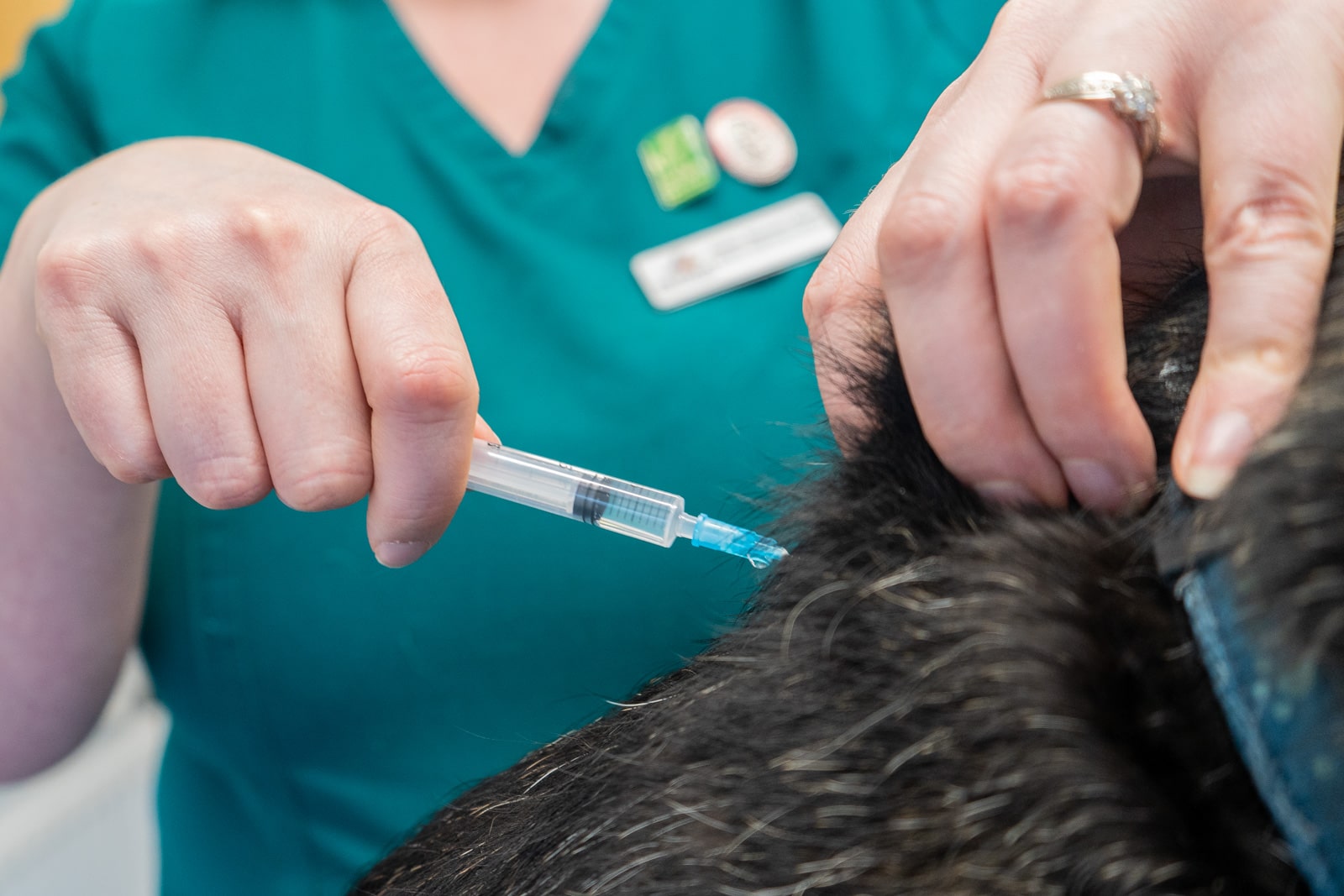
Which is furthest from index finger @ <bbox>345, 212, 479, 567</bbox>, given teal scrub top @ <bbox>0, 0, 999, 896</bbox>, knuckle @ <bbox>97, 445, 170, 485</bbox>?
teal scrub top @ <bbox>0, 0, 999, 896</bbox>

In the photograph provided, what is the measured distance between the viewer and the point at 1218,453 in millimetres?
303

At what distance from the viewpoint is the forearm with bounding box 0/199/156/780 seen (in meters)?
0.65

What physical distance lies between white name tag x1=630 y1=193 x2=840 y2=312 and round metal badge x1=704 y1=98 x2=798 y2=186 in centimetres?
3

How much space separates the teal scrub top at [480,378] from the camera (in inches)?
33.5

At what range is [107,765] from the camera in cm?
121

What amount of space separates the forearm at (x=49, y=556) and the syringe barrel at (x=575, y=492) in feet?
1.02

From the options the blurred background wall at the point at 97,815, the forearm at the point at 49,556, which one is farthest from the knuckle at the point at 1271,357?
the blurred background wall at the point at 97,815

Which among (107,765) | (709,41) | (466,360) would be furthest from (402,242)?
(107,765)

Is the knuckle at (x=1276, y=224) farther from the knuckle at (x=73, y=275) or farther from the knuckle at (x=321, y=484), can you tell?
the knuckle at (x=73, y=275)

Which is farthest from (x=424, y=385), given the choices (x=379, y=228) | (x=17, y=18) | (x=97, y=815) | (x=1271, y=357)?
(x=17, y=18)

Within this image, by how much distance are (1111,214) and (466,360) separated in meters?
0.29

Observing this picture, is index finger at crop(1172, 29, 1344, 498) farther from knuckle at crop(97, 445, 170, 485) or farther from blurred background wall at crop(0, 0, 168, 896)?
blurred background wall at crop(0, 0, 168, 896)

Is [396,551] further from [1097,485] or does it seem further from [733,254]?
[733,254]

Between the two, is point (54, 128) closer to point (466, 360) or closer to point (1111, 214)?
point (466, 360)
